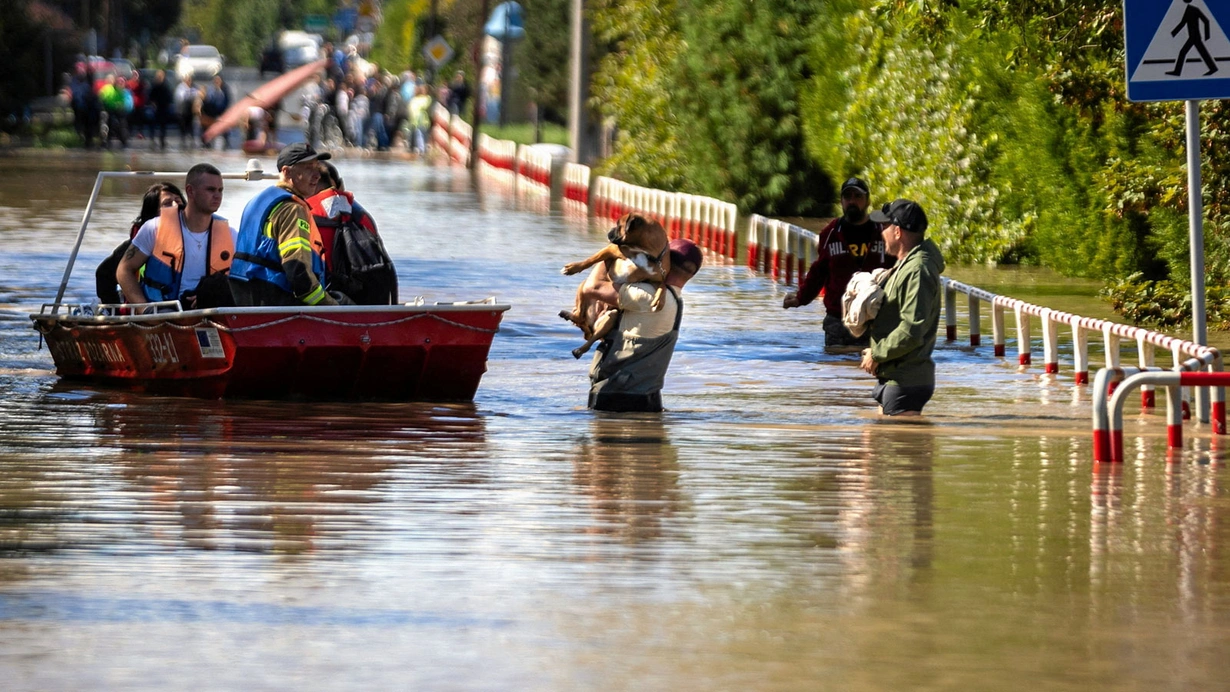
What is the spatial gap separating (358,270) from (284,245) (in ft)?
2.93

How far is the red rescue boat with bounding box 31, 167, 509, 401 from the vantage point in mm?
13188

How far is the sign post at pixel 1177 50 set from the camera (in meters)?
10.9

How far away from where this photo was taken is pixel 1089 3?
1606cm

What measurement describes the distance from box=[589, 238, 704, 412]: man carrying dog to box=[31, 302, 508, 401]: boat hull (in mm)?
1032

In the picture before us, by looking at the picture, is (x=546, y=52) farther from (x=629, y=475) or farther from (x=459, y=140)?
(x=629, y=475)

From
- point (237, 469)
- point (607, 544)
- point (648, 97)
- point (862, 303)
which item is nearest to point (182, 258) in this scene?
→ point (237, 469)

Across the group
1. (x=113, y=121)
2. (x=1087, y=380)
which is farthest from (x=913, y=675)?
(x=113, y=121)

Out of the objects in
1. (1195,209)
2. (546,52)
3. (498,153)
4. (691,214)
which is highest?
(546,52)

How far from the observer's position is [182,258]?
14.1 m

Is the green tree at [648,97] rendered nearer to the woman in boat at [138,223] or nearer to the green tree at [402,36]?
the woman in boat at [138,223]

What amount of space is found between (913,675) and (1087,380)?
28.6ft

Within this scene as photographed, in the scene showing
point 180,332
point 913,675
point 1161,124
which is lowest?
point 913,675

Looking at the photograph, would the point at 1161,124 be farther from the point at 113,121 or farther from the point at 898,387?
the point at 113,121

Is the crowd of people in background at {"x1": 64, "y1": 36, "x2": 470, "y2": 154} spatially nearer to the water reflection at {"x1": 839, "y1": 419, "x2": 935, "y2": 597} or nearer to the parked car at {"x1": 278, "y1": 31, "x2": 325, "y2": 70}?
the parked car at {"x1": 278, "y1": 31, "x2": 325, "y2": 70}
